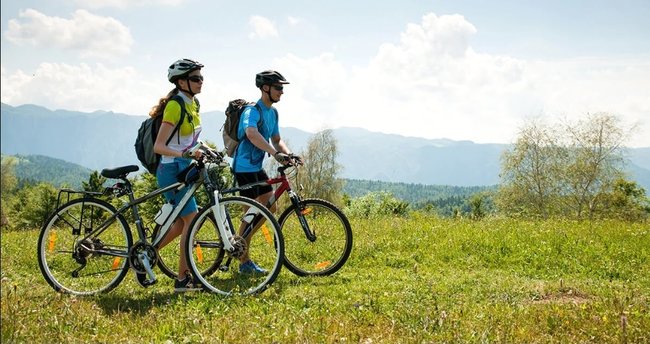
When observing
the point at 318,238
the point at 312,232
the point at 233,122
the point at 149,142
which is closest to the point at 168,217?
the point at 149,142

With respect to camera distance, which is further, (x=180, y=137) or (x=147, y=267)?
(x=147, y=267)

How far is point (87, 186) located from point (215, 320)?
2380 inches

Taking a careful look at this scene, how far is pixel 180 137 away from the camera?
6766 mm

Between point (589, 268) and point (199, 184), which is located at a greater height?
point (199, 184)

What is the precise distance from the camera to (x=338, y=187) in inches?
3489

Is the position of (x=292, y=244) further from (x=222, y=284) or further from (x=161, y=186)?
(x=161, y=186)

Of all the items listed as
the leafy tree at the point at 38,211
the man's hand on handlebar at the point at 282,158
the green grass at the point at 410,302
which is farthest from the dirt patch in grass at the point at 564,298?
the leafy tree at the point at 38,211

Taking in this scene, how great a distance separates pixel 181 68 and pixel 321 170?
82564mm

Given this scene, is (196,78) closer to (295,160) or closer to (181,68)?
(181,68)

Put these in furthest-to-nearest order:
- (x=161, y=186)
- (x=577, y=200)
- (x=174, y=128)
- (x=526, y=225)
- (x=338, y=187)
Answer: (x=338, y=187) < (x=577, y=200) < (x=526, y=225) < (x=161, y=186) < (x=174, y=128)

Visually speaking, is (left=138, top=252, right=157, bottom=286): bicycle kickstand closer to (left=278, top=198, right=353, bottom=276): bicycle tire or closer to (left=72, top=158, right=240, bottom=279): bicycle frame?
(left=72, top=158, right=240, bottom=279): bicycle frame

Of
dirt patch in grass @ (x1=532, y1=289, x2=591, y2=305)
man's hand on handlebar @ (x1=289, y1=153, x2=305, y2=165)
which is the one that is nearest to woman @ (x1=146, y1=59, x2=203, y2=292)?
man's hand on handlebar @ (x1=289, y1=153, x2=305, y2=165)

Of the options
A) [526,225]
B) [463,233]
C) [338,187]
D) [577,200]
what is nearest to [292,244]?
[463,233]

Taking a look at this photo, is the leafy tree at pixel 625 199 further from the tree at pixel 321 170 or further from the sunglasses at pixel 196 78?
the sunglasses at pixel 196 78
